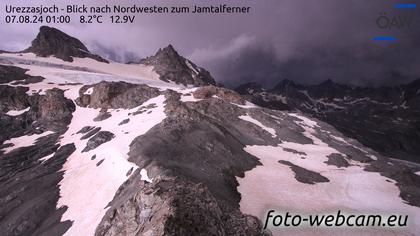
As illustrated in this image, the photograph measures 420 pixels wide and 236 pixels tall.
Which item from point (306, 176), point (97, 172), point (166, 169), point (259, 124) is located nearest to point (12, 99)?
point (97, 172)

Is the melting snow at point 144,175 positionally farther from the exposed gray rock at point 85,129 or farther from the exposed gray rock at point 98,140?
the exposed gray rock at point 85,129

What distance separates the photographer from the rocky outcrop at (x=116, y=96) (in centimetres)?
9588

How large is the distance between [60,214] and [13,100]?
7572cm

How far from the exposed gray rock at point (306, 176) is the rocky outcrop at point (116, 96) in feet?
163

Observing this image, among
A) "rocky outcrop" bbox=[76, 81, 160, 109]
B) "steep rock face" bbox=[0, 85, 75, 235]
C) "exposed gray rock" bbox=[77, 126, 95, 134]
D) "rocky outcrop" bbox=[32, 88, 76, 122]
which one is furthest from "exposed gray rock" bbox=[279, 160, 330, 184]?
"rocky outcrop" bbox=[32, 88, 76, 122]

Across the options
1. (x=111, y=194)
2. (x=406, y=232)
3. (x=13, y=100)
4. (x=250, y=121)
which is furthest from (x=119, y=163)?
(x=13, y=100)

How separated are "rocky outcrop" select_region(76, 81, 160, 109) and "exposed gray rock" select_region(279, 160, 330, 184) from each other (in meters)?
49.8

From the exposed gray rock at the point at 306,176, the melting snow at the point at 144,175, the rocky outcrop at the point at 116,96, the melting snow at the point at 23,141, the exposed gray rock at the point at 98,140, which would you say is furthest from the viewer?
the rocky outcrop at the point at 116,96

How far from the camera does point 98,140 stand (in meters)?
67.3

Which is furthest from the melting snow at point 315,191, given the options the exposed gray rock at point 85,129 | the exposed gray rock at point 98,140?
the exposed gray rock at point 85,129

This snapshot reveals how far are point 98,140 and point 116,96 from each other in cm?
3496

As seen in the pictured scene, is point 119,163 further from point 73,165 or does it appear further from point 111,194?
point 73,165

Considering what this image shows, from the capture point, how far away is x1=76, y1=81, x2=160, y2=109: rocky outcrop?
315 ft

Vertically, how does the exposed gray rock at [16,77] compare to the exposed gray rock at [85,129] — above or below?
above
